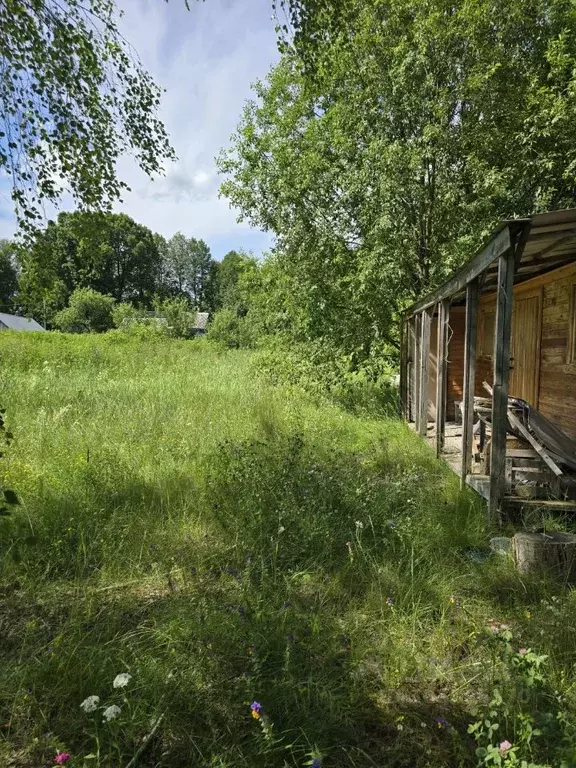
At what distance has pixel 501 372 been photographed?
12.8 feet

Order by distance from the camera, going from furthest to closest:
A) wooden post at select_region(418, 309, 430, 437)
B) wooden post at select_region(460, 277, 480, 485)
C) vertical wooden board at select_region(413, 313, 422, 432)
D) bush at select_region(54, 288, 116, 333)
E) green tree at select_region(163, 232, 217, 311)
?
green tree at select_region(163, 232, 217, 311) < bush at select_region(54, 288, 116, 333) < vertical wooden board at select_region(413, 313, 422, 432) < wooden post at select_region(418, 309, 430, 437) < wooden post at select_region(460, 277, 480, 485)

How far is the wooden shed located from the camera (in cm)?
392

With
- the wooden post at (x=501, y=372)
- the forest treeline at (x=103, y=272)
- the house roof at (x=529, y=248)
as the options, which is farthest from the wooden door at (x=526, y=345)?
the forest treeline at (x=103, y=272)

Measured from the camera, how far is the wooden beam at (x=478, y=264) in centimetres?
371

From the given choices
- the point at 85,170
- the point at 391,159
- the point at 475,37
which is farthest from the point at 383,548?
the point at 475,37

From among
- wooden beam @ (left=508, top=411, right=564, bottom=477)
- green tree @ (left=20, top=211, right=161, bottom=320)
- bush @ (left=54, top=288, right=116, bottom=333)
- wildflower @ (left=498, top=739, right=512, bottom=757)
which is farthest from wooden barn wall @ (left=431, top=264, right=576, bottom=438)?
bush @ (left=54, top=288, right=116, bottom=333)

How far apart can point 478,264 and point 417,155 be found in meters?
5.48

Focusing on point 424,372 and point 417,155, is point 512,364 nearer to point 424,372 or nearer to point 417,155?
point 424,372

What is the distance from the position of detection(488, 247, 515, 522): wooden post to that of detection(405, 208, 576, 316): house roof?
0.20 metres

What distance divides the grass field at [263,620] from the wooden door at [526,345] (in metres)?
2.98

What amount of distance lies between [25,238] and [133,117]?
1724 millimetres

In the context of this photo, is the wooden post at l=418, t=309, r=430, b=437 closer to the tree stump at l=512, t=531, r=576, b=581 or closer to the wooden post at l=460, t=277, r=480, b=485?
the wooden post at l=460, t=277, r=480, b=485

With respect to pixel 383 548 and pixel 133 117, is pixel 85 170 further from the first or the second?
pixel 383 548

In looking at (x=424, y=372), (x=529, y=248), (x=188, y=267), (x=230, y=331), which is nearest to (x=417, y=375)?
(x=424, y=372)
